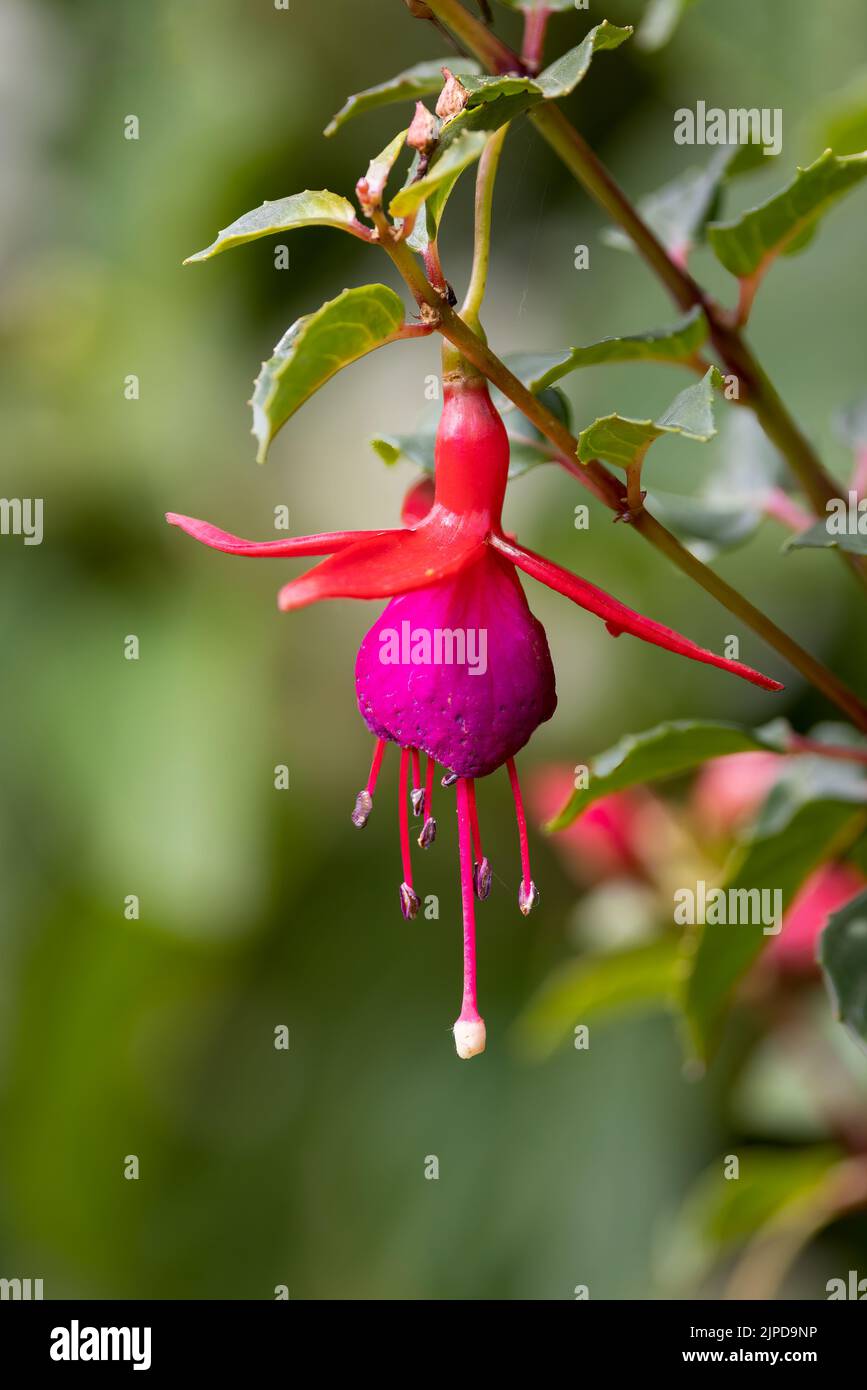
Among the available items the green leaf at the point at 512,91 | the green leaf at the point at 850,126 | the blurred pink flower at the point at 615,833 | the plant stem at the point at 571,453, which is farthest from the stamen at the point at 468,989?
the blurred pink flower at the point at 615,833

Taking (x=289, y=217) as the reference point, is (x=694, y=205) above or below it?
above

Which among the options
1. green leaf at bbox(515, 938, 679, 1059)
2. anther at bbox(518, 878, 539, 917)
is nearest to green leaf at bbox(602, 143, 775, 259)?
anther at bbox(518, 878, 539, 917)

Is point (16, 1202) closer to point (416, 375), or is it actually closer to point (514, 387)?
point (416, 375)

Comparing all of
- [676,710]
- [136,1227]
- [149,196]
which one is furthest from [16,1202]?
[149,196]

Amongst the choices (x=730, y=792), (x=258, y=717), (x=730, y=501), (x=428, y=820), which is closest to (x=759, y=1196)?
(x=730, y=792)

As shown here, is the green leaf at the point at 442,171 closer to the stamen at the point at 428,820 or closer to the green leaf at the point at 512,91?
the green leaf at the point at 512,91

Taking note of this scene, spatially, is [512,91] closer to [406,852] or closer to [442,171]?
[442,171]

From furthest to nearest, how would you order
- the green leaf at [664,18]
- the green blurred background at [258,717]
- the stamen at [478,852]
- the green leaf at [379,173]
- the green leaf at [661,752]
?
1. the green blurred background at [258,717]
2. the green leaf at [664,18]
3. the green leaf at [661,752]
4. the stamen at [478,852]
5. the green leaf at [379,173]
